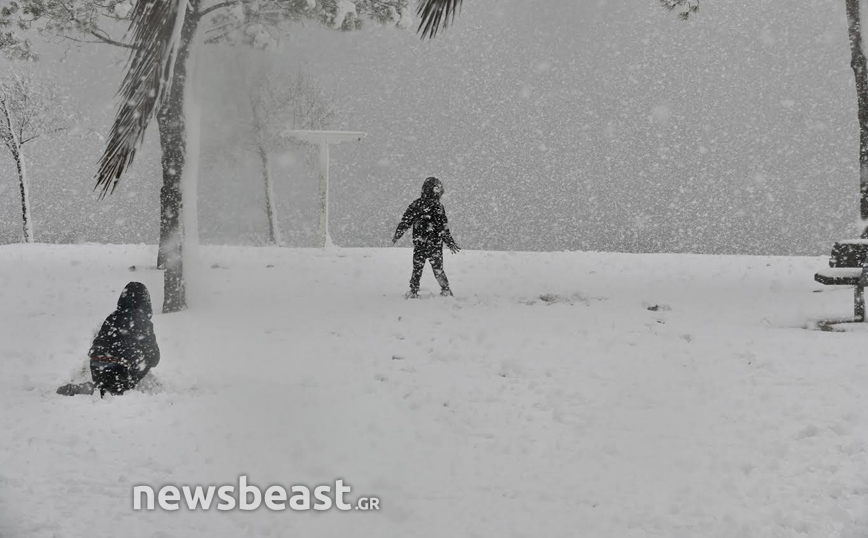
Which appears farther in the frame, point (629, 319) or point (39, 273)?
point (39, 273)

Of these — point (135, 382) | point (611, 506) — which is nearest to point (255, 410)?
point (135, 382)

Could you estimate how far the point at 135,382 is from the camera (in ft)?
19.9

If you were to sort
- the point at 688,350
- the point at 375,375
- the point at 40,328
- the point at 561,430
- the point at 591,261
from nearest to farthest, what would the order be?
the point at 561,430 → the point at 375,375 → the point at 688,350 → the point at 40,328 → the point at 591,261

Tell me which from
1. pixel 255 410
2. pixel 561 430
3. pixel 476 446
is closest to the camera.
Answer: pixel 476 446

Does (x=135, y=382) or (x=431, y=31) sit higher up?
(x=431, y=31)

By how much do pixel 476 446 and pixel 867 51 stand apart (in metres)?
11.1

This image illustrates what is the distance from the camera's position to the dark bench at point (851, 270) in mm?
9469

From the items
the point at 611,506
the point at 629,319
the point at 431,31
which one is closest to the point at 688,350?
the point at 629,319

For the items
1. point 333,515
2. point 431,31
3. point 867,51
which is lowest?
point 333,515

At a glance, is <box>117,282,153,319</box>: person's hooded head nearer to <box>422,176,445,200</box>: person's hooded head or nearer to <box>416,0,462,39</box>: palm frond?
<box>416,0,462,39</box>: palm frond

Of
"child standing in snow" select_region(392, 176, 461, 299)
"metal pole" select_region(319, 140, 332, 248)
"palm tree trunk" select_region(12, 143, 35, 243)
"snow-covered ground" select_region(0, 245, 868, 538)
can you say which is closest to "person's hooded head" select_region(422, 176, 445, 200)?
"child standing in snow" select_region(392, 176, 461, 299)

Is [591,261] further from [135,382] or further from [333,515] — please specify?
[333,515]

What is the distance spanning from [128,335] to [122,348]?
12cm

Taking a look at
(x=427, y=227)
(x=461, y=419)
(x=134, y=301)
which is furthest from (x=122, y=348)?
(x=427, y=227)
